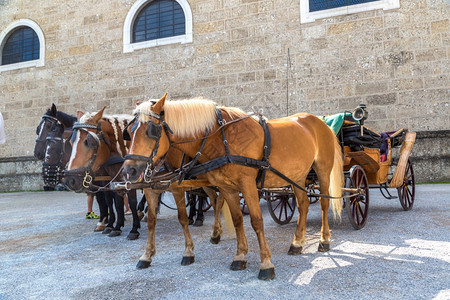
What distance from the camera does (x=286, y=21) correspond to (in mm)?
10430

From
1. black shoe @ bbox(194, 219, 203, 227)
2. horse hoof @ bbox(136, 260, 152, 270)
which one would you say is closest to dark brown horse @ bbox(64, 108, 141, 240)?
black shoe @ bbox(194, 219, 203, 227)

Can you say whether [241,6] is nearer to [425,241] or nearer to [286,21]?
[286,21]

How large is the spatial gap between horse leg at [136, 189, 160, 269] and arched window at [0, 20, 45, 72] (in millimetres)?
12169

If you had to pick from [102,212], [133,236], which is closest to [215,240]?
[133,236]

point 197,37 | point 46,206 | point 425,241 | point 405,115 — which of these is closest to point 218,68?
point 197,37

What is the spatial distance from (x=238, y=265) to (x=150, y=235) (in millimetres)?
1033

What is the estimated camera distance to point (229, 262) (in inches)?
132

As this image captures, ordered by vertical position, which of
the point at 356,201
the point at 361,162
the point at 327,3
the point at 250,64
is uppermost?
the point at 327,3

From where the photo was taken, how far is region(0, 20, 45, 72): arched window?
1347 cm

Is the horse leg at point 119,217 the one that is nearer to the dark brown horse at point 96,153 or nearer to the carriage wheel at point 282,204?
the dark brown horse at point 96,153

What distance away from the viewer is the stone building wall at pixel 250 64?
9.33m

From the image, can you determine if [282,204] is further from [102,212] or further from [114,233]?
[102,212]

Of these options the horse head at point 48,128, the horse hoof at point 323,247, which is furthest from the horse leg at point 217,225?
the horse head at point 48,128

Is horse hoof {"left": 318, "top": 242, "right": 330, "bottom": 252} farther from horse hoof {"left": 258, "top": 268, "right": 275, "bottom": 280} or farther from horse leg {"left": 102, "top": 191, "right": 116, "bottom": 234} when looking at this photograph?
horse leg {"left": 102, "top": 191, "right": 116, "bottom": 234}
